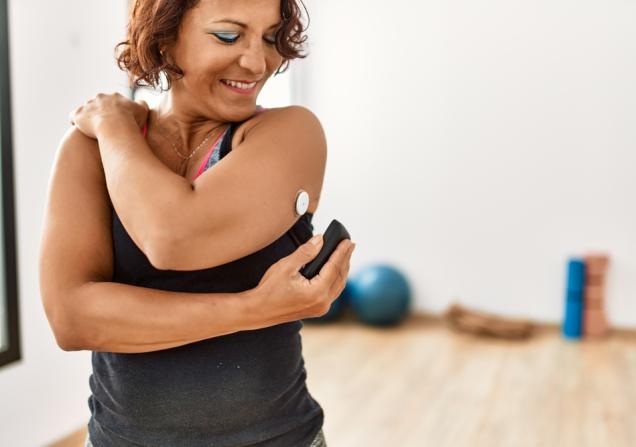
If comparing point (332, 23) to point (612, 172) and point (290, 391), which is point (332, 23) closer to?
point (612, 172)

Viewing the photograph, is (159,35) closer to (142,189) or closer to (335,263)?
(142,189)

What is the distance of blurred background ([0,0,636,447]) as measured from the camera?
3.14 m

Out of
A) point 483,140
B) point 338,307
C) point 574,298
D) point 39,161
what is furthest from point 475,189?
point 39,161

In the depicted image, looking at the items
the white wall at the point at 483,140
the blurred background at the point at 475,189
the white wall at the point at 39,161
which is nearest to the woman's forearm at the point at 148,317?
the white wall at the point at 39,161

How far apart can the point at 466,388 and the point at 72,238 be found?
2.69 metres

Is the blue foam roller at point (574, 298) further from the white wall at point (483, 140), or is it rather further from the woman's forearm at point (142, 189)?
the woman's forearm at point (142, 189)

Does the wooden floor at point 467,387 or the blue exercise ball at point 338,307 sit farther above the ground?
the blue exercise ball at point 338,307

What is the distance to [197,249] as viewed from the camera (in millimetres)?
699

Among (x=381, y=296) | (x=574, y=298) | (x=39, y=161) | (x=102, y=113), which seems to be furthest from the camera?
(x=381, y=296)

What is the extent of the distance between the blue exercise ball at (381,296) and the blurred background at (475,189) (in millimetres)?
58

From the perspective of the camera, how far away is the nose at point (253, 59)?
2.56ft

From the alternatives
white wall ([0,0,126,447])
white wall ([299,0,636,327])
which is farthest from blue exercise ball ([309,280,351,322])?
white wall ([0,0,126,447])

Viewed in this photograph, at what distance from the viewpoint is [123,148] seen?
0.74 meters

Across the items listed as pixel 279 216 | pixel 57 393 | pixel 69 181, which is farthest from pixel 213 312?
pixel 57 393
